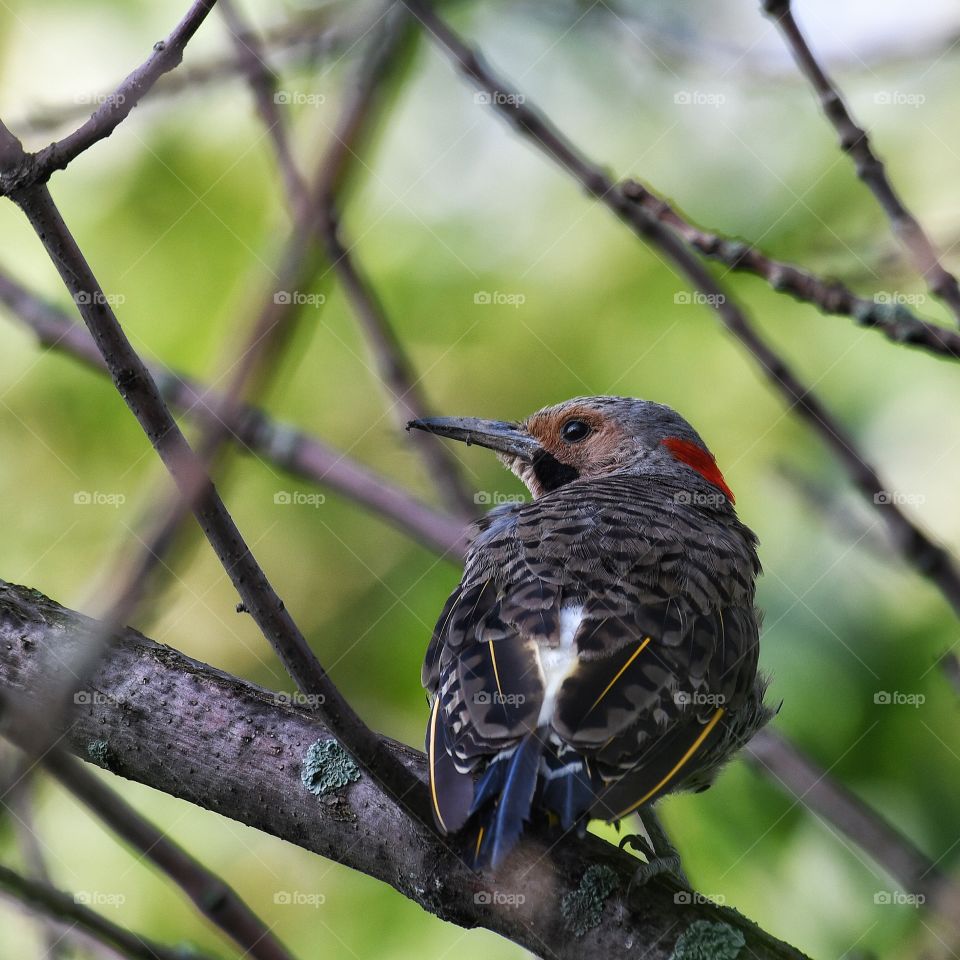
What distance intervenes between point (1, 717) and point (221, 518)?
29.8 inches

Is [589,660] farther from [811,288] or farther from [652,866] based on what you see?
[811,288]

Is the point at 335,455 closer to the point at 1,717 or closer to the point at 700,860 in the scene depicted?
the point at 700,860

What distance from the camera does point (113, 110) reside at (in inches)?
96.2

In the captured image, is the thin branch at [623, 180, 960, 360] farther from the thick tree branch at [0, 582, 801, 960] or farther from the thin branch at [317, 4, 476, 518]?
the thick tree branch at [0, 582, 801, 960]

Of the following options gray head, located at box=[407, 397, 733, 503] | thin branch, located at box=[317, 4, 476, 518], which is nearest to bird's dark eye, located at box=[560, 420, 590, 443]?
gray head, located at box=[407, 397, 733, 503]

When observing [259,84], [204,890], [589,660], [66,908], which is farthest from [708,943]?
[259,84]

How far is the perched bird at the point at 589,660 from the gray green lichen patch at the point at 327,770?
258mm

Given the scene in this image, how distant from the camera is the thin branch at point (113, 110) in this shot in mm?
2340

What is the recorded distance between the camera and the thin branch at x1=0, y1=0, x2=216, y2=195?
234 cm

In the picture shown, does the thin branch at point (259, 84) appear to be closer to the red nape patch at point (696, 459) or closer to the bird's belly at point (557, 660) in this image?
the bird's belly at point (557, 660)

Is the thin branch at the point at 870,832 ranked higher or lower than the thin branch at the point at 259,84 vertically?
lower

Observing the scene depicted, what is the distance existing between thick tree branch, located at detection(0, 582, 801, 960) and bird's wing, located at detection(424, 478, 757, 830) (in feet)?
0.80

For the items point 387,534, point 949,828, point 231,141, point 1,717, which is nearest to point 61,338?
point 231,141

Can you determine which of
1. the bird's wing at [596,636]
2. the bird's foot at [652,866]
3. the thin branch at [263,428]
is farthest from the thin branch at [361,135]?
the bird's foot at [652,866]
